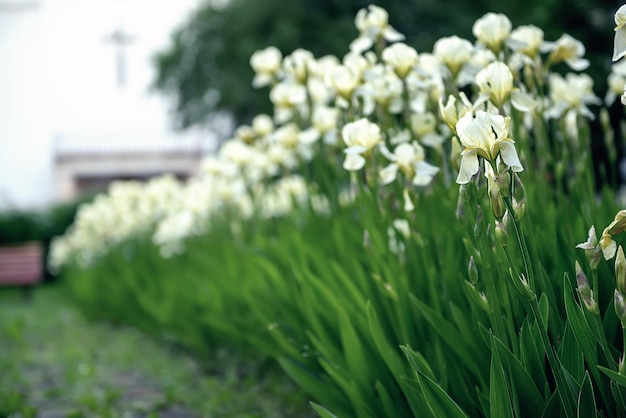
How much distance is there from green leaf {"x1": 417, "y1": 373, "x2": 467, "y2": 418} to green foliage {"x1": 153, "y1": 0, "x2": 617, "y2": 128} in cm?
841

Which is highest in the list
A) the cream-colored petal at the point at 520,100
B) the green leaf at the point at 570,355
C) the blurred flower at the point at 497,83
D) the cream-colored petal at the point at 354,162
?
the blurred flower at the point at 497,83

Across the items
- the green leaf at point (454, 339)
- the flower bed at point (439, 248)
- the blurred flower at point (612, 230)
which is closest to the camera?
the blurred flower at point (612, 230)

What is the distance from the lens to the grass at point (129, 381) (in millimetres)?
2658

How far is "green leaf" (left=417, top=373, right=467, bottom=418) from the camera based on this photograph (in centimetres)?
128

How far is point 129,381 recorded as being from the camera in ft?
11.4

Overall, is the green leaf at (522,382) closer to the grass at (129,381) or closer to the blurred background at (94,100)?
the grass at (129,381)

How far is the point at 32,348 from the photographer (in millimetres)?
4641

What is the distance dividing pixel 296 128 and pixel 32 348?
106 inches

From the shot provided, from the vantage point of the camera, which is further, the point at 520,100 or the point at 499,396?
the point at 520,100

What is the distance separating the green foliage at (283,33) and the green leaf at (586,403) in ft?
27.7

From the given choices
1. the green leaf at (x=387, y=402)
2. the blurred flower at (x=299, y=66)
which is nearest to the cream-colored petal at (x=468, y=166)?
the green leaf at (x=387, y=402)

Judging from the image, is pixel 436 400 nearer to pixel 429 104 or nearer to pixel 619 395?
pixel 619 395

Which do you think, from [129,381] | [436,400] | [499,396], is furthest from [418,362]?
[129,381]

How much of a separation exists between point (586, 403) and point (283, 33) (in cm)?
1252
